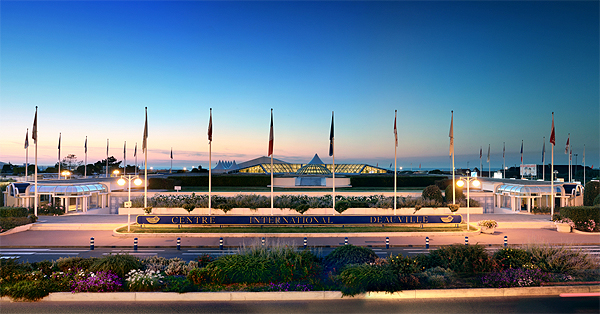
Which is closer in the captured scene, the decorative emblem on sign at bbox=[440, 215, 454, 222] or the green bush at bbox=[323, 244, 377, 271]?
the green bush at bbox=[323, 244, 377, 271]

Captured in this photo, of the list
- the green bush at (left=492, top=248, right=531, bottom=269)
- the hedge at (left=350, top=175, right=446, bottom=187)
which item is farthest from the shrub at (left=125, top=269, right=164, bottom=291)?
the hedge at (left=350, top=175, right=446, bottom=187)

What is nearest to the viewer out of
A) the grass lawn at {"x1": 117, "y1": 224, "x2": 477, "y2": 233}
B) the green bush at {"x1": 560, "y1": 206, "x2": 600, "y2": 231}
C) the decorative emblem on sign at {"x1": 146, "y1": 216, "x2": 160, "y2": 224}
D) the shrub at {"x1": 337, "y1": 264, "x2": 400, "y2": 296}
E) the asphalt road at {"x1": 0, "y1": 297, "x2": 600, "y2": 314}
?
the asphalt road at {"x1": 0, "y1": 297, "x2": 600, "y2": 314}

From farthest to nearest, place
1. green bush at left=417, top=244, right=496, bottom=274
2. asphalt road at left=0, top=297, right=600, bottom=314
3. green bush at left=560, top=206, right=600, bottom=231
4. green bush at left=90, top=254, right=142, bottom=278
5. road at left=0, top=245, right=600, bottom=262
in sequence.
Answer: green bush at left=560, top=206, right=600, bottom=231, road at left=0, top=245, right=600, bottom=262, green bush at left=417, top=244, right=496, bottom=274, green bush at left=90, top=254, right=142, bottom=278, asphalt road at left=0, top=297, right=600, bottom=314

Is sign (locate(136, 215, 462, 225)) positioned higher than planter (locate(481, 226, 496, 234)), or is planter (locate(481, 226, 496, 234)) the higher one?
sign (locate(136, 215, 462, 225))

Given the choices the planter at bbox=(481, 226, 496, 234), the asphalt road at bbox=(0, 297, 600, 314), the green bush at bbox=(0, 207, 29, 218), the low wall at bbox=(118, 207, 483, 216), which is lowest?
the planter at bbox=(481, 226, 496, 234)

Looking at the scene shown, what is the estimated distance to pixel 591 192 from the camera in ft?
86.5

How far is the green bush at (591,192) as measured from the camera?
26083 millimetres

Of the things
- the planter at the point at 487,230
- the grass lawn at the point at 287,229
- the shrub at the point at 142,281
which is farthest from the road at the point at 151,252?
the shrub at the point at 142,281

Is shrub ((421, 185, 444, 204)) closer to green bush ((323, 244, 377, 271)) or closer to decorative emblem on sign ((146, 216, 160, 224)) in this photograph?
green bush ((323, 244, 377, 271))

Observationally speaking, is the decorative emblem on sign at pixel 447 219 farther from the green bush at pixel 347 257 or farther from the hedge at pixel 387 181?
the hedge at pixel 387 181

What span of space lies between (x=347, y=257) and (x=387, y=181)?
34154 millimetres

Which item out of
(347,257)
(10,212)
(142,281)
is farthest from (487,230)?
(10,212)

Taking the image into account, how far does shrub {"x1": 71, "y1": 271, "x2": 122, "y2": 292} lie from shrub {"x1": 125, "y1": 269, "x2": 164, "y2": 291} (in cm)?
32

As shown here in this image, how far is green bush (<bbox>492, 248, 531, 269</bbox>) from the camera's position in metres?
10.3
